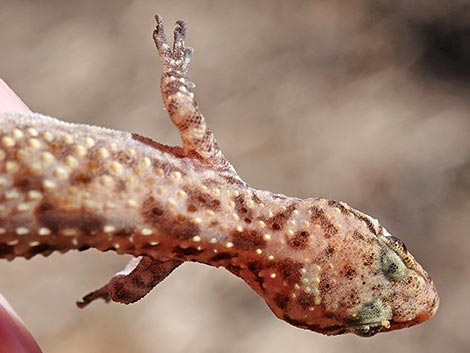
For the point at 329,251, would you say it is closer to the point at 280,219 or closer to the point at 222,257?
the point at 280,219

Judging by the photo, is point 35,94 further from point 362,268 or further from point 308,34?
point 362,268

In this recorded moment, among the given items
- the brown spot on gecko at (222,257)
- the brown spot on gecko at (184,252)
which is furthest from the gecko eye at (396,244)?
the brown spot on gecko at (184,252)

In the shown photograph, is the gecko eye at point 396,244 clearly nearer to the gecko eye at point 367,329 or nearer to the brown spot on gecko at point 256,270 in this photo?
the gecko eye at point 367,329

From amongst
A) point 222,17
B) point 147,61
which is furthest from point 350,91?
point 147,61

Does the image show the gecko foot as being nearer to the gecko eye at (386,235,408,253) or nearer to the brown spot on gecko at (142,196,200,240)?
the brown spot on gecko at (142,196,200,240)

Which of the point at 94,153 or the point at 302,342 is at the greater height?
the point at 302,342
